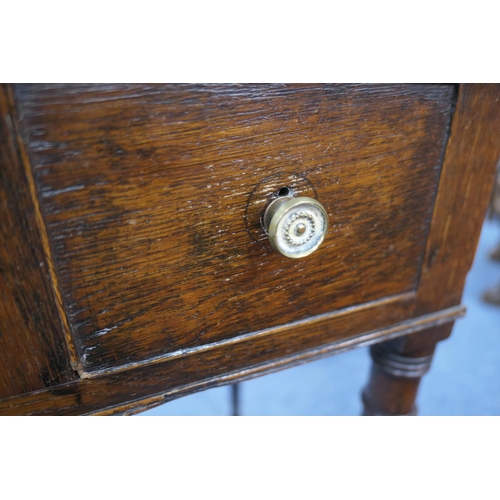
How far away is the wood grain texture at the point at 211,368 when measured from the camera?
364mm

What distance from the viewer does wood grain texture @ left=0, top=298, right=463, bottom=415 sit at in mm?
364

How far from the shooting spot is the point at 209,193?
0.33 m

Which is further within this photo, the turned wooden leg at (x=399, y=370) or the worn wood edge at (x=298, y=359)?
the turned wooden leg at (x=399, y=370)

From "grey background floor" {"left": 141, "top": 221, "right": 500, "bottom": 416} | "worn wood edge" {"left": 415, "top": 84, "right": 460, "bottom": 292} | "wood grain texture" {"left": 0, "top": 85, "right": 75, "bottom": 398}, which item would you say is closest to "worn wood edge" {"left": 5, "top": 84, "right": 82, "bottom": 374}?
"wood grain texture" {"left": 0, "top": 85, "right": 75, "bottom": 398}

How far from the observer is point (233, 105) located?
312 mm

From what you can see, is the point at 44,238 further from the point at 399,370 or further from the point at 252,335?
the point at 399,370

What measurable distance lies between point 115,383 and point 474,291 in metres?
1.43

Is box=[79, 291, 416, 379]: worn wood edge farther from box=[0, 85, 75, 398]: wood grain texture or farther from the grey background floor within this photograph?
the grey background floor

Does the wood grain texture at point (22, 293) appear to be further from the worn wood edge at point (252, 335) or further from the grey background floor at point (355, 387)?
the grey background floor at point (355, 387)

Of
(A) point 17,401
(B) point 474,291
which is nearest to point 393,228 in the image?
(A) point 17,401

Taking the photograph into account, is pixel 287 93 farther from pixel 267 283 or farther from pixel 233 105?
pixel 267 283

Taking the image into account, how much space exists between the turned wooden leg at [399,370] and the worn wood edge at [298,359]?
3 centimetres

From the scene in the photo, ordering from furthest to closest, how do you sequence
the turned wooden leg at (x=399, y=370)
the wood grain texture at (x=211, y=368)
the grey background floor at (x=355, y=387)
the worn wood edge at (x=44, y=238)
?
the grey background floor at (x=355, y=387) < the turned wooden leg at (x=399, y=370) < the wood grain texture at (x=211, y=368) < the worn wood edge at (x=44, y=238)

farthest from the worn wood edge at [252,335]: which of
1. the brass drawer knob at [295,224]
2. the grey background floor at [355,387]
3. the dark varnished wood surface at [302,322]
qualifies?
the grey background floor at [355,387]
